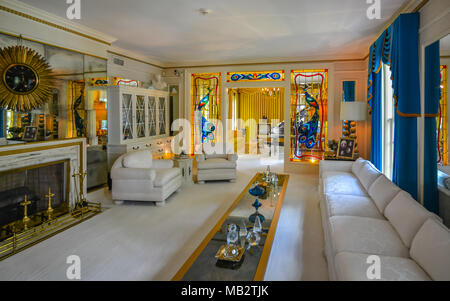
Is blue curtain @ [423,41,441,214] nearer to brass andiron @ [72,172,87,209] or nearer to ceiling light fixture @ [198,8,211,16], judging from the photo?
ceiling light fixture @ [198,8,211,16]

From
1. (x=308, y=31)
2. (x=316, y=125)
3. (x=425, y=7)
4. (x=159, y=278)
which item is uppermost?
(x=308, y=31)

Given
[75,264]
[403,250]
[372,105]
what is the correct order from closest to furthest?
[403,250] < [75,264] < [372,105]

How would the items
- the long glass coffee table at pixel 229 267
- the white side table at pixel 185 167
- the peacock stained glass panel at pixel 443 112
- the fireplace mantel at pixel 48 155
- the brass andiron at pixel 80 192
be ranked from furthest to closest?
1. the white side table at pixel 185 167
2. the brass andiron at pixel 80 192
3. the fireplace mantel at pixel 48 155
4. the peacock stained glass panel at pixel 443 112
5. the long glass coffee table at pixel 229 267

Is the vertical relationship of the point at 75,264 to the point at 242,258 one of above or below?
below

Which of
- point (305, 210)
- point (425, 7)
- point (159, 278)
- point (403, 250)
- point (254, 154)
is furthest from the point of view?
point (254, 154)

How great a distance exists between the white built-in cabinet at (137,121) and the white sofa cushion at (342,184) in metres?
3.57

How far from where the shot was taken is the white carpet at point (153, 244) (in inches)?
96.5

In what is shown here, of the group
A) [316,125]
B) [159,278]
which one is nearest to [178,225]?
[159,278]

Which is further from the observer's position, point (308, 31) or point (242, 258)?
point (308, 31)

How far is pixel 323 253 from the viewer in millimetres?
2760

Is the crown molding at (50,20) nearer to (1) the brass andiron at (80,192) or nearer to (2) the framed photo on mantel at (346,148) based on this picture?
(1) the brass andiron at (80,192)

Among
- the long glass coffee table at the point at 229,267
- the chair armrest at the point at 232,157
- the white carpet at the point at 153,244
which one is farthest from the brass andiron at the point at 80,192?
the chair armrest at the point at 232,157

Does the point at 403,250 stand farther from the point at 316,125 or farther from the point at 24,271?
the point at 316,125

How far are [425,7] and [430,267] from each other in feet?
9.06
